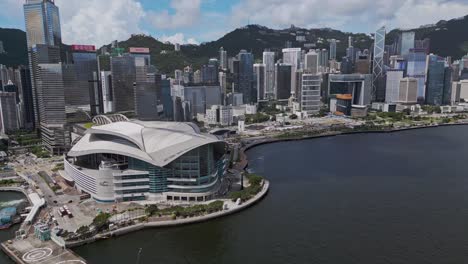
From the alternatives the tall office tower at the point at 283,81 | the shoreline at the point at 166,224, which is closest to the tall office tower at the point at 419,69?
the tall office tower at the point at 283,81

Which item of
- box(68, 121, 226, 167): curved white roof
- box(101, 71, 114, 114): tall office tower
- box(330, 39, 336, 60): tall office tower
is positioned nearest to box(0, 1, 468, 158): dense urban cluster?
box(101, 71, 114, 114): tall office tower

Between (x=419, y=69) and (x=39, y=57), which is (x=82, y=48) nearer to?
(x=39, y=57)

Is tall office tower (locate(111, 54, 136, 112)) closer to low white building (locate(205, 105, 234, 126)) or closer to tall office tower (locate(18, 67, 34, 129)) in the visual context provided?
tall office tower (locate(18, 67, 34, 129))

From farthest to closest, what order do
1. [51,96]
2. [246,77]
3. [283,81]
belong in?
[283,81]
[246,77]
[51,96]

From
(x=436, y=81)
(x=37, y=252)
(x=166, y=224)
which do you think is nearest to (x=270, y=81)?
(x=436, y=81)

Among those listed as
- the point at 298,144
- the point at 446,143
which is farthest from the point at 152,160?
the point at 446,143

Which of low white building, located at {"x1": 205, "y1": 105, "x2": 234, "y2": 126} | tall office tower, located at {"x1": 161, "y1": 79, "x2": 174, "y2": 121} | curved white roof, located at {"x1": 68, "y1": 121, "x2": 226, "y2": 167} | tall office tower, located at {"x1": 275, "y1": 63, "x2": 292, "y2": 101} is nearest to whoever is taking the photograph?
curved white roof, located at {"x1": 68, "y1": 121, "x2": 226, "y2": 167}
